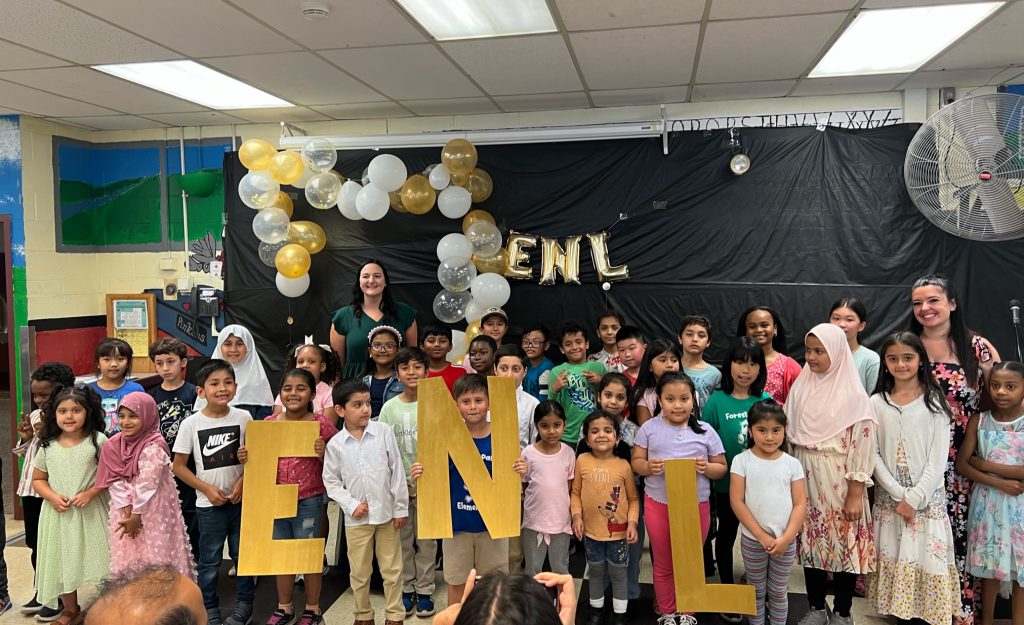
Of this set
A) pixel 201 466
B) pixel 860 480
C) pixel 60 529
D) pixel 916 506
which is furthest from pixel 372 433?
pixel 916 506

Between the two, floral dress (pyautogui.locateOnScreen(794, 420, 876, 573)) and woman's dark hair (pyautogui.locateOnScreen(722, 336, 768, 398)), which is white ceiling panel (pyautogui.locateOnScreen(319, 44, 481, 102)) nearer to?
woman's dark hair (pyautogui.locateOnScreen(722, 336, 768, 398))

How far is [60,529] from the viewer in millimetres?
2797

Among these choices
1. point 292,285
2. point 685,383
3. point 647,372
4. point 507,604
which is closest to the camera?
point 507,604

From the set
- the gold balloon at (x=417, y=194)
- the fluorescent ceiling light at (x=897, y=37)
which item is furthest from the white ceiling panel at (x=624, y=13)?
the gold balloon at (x=417, y=194)

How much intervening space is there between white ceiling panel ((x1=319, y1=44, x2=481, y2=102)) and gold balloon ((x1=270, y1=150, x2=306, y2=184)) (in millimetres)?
518

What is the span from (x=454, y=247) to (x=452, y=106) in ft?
3.61

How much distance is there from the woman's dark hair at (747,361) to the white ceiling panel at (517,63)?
1849mm

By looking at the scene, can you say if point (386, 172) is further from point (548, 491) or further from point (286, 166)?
point (548, 491)

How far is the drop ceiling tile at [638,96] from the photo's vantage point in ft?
14.1

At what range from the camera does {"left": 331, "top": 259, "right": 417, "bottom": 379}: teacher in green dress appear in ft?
12.9

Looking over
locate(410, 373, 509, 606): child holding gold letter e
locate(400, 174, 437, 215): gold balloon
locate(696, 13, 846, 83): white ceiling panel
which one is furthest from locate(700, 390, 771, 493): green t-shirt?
locate(400, 174, 437, 215): gold balloon

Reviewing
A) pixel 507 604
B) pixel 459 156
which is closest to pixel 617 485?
pixel 507 604

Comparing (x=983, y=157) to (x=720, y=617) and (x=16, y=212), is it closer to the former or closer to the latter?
(x=720, y=617)

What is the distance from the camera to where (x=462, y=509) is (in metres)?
2.72
